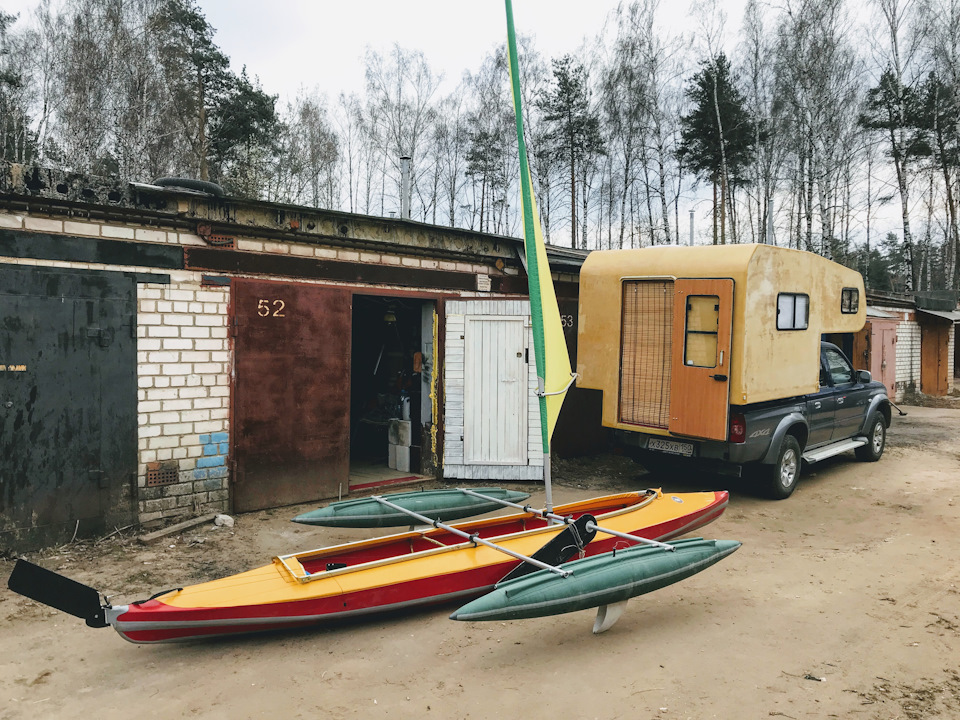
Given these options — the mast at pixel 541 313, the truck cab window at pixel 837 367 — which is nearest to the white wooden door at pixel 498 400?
the mast at pixel 541 313

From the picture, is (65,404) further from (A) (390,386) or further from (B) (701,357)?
(B) (701,357)

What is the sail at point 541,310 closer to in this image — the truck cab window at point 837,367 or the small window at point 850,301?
the truck cab window at point 837,367

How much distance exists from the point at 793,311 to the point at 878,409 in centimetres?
317

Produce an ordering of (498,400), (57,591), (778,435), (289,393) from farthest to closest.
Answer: (498,400) → (778,435) → (289,393) → (57,591)

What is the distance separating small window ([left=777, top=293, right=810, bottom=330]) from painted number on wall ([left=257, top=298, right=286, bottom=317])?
17.9 ft

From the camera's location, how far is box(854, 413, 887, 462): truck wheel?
9.46 metres

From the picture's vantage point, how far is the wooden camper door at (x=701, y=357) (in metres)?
7.00

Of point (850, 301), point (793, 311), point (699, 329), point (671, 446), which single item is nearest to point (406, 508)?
point (671, 446)

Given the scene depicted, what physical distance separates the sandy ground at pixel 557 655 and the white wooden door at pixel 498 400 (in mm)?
3132

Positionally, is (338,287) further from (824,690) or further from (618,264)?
(824,690)

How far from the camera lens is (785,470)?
775 centimetres

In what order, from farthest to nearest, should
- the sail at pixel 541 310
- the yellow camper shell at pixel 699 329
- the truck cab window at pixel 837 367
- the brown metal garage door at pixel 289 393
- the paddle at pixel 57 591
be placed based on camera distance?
1. the truck cab window at pixel 837 367
2. the yellow camper shell at pixel 699 329
3. the brown metal garage door at pixel 289 393
4. the sail at pixel 541 310
5. the paddle at pixel 57 591

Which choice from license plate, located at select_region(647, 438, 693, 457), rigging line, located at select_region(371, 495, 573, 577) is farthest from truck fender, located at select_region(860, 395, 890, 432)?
rigging line, located at select_region(371, 495, 573, 577)

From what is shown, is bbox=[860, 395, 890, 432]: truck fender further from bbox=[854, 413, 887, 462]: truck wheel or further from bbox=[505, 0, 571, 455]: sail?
bbox=[505, 0, 571, 455]: sail
